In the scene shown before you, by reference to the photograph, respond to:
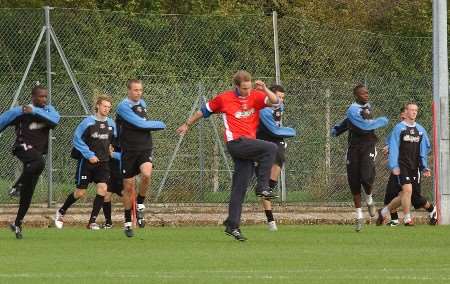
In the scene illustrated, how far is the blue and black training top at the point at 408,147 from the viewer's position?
77.3ft

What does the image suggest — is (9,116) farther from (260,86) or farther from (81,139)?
(81,139)

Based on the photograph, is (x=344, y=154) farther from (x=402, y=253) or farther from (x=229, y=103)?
(x=402, y=253)

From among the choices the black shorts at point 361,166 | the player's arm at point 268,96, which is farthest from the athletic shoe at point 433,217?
the player's arm at point 268,96

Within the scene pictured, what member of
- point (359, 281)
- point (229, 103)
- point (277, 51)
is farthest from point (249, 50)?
point (359, 281)

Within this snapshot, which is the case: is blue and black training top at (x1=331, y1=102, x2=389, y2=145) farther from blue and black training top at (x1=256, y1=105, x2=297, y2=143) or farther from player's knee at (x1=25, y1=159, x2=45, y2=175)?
player's knee at (x1=25, y1=159, x2=45, y2=175)

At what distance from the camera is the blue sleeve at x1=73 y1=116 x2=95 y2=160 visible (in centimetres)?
2250

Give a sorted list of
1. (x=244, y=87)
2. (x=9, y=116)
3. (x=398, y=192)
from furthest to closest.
A: (x=398, y=192), (x=9, y=116), (x=244, y=87)

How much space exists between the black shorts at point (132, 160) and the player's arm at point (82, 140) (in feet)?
6.29

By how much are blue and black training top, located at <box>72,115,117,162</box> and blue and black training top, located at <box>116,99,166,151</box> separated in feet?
7.10

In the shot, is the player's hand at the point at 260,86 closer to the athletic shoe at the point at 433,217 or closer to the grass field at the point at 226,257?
the grass field at the point at 226,257

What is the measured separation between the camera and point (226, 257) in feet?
49.9

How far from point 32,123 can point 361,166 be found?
5.19 meters

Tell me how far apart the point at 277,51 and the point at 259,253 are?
1005 cm

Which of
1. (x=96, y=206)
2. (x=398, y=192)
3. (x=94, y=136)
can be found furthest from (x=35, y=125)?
(x=398, y=192)
